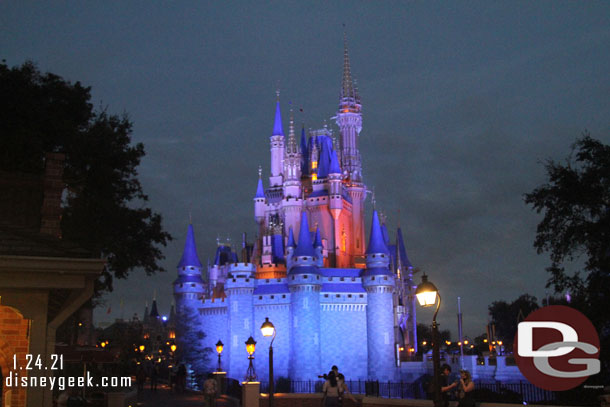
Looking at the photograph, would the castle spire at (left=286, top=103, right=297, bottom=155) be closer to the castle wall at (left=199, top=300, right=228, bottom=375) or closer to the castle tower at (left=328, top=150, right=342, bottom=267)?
the castle tower at (left=328, top=150, right=342, bottom=267)

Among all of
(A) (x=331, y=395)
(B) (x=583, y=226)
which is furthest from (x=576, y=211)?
(A) (x=331, y=395)

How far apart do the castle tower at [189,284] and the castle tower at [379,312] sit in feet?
56.2

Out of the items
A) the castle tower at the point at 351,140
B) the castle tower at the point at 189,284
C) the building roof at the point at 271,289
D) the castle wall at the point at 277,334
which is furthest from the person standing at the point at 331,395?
the castle tower at the point at 351,140

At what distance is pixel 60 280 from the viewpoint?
29.1 ft

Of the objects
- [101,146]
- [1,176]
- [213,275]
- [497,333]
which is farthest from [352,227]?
[1,176]

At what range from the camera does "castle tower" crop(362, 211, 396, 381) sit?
61281 millimetres

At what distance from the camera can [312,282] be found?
61656 millimetres

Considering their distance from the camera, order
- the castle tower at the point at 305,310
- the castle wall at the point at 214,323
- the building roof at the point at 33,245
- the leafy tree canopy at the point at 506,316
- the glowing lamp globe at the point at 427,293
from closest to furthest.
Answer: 1. the building roof at the point at 33,245
2. the glowing lamp globe at the point at 427,293
3. the castle tower at the point at 305,310
4. the castle wall at the point at 214,323
5. the leafy tree canopy at the point at 506,316

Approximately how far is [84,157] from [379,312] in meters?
42.6

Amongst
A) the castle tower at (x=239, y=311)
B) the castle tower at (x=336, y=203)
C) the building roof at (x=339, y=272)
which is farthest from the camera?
the castle tower at (x=336, y=203)

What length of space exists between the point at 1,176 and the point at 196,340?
2258 inches

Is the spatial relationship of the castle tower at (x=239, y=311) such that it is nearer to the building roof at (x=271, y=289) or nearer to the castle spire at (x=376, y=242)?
the building roof at (x=271, y=289)

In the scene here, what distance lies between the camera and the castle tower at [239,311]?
61719 mm

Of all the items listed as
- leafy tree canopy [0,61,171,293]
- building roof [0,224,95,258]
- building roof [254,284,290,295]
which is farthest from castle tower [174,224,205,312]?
building roof [0,224,95,258]
